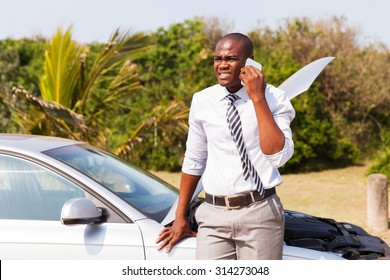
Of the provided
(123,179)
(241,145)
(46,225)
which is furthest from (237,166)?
(123,179)

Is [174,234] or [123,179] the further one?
[123,179]

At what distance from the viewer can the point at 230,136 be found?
3010 mm

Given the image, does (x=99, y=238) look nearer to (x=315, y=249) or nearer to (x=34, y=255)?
(x=34, y=255)

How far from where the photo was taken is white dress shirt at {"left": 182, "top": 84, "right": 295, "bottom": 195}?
2.98m

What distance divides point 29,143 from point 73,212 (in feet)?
2.81

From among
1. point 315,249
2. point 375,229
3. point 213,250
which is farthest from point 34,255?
point 375,229

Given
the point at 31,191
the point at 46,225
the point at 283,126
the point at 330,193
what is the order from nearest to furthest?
the point at 283,126
the point at 46,225
the point at 31,191
the point at 330,193

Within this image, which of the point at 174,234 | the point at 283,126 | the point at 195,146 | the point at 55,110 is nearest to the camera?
the point at 283,126

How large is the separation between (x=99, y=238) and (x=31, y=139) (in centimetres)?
109

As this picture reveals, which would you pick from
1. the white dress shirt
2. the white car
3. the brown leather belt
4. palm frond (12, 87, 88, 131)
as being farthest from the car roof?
palm frond (12, 87, 88, 131)

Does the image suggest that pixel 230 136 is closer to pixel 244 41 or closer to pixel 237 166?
pixel 237 166

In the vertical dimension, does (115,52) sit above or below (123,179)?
above

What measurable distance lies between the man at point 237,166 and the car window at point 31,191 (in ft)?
3.41

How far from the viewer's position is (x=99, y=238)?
3.62 m
